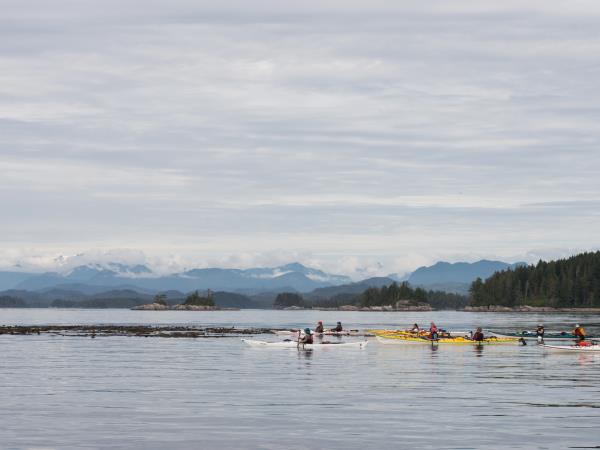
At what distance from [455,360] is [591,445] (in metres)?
51.3

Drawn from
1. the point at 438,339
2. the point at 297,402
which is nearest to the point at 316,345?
the point at 438,339

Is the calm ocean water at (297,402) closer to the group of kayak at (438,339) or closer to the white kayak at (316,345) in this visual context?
the group of kayak at (438,339)

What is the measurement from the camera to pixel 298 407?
5325cm

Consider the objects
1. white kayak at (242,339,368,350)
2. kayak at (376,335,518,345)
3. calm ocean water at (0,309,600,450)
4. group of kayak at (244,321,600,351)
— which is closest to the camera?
calm ocean water at (0,309,600,450)

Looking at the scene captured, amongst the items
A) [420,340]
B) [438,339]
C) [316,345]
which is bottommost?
[316,345]

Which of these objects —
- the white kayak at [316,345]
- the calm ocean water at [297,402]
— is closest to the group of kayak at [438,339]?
the white kayak at [316,345]

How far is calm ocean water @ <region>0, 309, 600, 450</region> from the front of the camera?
42.8 meters

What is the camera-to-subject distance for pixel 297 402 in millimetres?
55625

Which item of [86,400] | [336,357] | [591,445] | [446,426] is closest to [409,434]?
[446,426]

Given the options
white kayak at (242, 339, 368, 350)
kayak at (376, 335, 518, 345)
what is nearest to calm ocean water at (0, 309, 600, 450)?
white kayak at (242, 339, 368, 350)

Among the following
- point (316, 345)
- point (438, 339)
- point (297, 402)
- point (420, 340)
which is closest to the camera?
point (297, 402)

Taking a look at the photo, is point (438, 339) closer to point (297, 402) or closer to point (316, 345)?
point (316, 345)

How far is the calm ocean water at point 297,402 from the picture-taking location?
140 ft

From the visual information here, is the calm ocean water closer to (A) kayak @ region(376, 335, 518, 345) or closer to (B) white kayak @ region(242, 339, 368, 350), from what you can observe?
(B) white kayak @ region(242, 339, 368, 350)
